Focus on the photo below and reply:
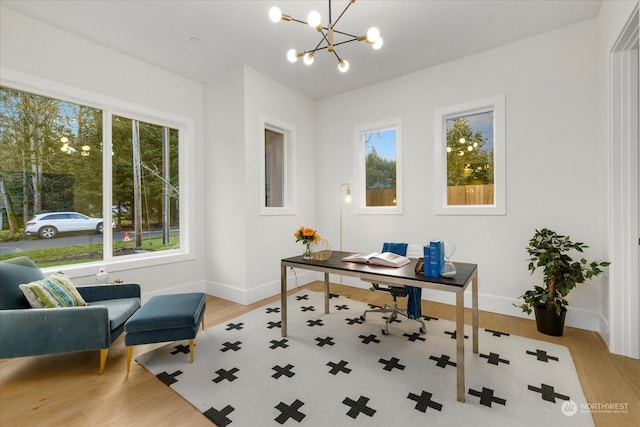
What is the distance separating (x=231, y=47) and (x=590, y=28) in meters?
3.82

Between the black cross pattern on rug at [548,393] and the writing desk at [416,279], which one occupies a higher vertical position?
the writing desk at [416,279]

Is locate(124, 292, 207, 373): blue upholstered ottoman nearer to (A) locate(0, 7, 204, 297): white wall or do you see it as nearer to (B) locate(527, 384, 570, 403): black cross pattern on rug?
(A) locate(0, 7, 204, 297): white wall

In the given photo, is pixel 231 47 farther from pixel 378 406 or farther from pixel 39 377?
pixel 378 406

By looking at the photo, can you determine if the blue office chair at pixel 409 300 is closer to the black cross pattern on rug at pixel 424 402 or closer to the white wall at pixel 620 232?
the black cross pattern on rug at pixel 424 402

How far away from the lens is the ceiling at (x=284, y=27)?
2721 mm

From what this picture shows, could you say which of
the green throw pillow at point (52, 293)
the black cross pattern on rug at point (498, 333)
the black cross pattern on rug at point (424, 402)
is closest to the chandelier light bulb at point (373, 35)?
the black cross pattern on rug at point (424, 402)

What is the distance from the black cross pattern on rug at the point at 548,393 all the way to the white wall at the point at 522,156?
1.47 m

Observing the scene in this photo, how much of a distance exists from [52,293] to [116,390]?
0.98 m

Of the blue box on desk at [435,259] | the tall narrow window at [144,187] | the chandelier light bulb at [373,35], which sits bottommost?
the blue box on desk at [435,259]

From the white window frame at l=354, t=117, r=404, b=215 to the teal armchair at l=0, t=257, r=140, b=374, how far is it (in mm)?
3372

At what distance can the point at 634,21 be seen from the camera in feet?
6.95

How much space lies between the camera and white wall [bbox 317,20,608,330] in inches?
116

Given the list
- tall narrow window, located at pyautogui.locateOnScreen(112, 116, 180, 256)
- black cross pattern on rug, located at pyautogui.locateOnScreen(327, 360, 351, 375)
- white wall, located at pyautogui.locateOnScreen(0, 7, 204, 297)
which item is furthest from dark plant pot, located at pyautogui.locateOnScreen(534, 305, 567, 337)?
tall narrow window, located at pyautogui.locateOnScreen(112, 116, 180, 256)

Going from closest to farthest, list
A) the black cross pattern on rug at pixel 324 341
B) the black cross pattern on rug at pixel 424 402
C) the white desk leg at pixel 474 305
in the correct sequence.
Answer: the black cross pattern on rug at pixel 424 402, the white desk leg at pixel 474 305, the black cross pattern on rug at pixel 324 341
